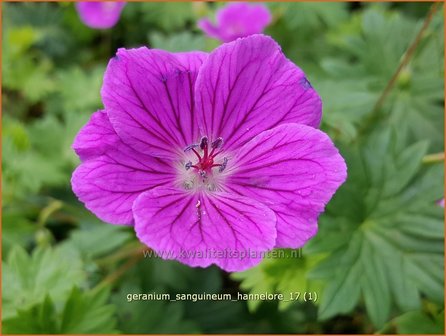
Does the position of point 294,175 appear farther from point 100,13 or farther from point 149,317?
point 100,13

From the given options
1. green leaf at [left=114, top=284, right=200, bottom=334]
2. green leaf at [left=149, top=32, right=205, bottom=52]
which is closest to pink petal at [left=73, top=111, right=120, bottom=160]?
green leaf at [left=149, top=32, right=205, bottom=52]

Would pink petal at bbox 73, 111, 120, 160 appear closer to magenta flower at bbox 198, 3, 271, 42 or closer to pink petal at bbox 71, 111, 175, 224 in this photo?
pink petal at bbox 71, 111, 175, 224

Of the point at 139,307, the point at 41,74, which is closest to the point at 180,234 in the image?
the point at 139,307

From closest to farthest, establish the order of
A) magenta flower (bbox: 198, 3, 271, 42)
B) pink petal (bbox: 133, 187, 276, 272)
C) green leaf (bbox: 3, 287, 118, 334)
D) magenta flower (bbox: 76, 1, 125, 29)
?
1. pink petal (bbox: 133, 187, 276, 272)
2. green leaf (bbox: 3, 287, 118, 334)
3. magenta flower (bbox: 198, 3, 271, 42)
4. magenta flower (bbox: 76, 1, 125, 29)

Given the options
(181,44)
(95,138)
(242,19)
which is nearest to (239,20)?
(242,19)

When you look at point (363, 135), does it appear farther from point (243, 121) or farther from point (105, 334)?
point (105, 334)

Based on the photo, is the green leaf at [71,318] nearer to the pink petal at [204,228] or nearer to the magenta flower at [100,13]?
the pink petal at [204,228]

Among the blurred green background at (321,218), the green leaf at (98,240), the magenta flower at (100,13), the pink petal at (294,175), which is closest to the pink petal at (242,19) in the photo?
the blurred green background at (321,218)
